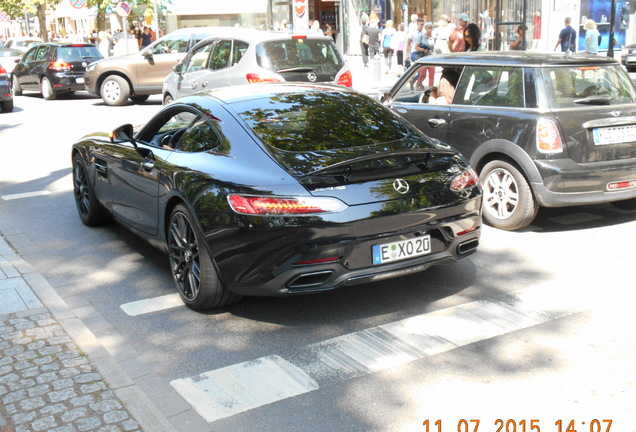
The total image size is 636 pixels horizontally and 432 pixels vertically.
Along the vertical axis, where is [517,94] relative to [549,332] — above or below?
above

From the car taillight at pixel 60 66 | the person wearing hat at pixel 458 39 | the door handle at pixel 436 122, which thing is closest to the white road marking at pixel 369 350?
the door handle at pixel 436 122

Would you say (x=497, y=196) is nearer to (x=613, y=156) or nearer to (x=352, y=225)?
(x=613, y=156)

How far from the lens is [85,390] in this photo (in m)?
4.04

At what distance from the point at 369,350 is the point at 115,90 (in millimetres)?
17420

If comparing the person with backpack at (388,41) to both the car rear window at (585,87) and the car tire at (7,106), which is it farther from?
the car rear window at (585,87)

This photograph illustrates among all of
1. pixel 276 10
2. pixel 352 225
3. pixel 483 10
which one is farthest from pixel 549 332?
pixel 276 10

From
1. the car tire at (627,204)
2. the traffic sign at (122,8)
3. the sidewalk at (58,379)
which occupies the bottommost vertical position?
the car tire at (627,204)

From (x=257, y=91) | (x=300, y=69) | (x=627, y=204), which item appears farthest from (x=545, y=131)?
(x=300, y=69)

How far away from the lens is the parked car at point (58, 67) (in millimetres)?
22641

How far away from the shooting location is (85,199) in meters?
7.71

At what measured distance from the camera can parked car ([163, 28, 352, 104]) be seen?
514 inches

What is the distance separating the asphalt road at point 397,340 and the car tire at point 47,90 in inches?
651

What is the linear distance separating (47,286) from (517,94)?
172 inches

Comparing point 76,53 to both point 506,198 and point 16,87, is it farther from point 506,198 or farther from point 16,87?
point 506,198
